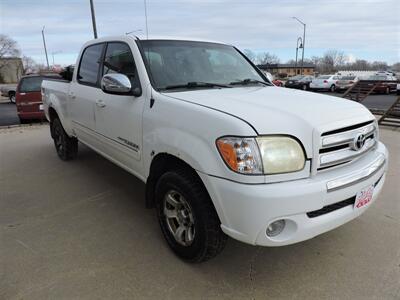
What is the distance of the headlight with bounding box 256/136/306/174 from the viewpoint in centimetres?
210

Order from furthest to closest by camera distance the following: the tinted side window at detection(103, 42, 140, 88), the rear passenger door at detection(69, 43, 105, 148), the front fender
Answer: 1. the rear passenger door at detection(69, 43, 105, 148)
2. the tinted side window at detection(103, 42, 140, 88)
3. the front fender

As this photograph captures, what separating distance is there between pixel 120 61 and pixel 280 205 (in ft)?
7.84

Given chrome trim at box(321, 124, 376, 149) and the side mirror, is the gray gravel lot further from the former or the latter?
the side mirror

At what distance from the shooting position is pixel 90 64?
439cm

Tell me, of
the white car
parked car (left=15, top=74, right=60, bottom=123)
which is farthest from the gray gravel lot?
the white car

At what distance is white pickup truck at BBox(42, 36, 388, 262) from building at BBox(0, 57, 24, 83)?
6793cm

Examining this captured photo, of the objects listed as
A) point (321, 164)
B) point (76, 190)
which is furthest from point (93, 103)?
point (321, 164)

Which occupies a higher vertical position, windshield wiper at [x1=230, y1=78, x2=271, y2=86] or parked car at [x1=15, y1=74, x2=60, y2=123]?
windshield wiper at [x1=230, y1=78, x2=271, y2=86]

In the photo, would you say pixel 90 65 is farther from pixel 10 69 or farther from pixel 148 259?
pixel 10 69

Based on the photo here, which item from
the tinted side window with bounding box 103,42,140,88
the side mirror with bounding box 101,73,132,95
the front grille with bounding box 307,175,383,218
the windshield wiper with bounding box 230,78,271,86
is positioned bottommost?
the front grille with bounding box 307,175,383,218

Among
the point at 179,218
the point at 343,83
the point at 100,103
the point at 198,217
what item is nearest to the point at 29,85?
the point at 100,103

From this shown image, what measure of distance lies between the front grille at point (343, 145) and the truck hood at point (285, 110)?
51 mm

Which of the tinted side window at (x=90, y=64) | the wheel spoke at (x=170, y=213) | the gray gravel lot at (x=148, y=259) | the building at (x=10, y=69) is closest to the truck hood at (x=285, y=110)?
the wheel spoke at (x=170, y=213)

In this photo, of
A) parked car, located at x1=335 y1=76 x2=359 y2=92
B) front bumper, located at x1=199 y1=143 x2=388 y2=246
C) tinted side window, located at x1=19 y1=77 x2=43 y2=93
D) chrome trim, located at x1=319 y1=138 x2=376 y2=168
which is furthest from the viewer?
parked car, located at x1=335 y1=76 x2=359 y2=92
